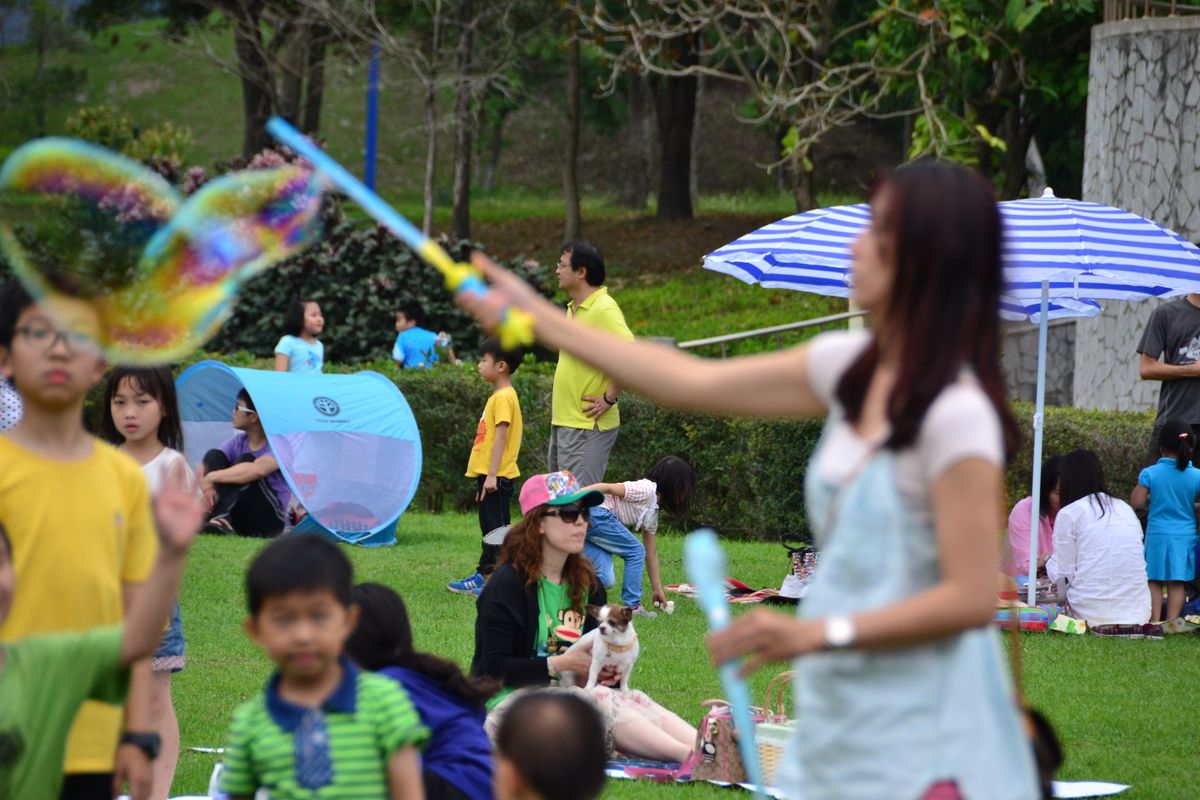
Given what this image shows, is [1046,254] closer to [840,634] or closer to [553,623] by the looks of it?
[553,623]

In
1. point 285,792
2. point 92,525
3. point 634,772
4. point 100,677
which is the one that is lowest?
point 634,772

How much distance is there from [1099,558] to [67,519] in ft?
22.6

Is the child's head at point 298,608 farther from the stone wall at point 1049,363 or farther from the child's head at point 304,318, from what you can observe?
the stone wall at point 1049,363

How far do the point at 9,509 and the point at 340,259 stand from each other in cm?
1606

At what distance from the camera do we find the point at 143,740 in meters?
3.29

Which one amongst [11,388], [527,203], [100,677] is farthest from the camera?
[527,203]

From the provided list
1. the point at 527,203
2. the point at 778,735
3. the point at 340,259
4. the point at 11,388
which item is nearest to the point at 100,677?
the point at 778,735

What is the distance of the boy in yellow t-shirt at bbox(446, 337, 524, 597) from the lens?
980cm

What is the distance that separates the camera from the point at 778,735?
5.60m

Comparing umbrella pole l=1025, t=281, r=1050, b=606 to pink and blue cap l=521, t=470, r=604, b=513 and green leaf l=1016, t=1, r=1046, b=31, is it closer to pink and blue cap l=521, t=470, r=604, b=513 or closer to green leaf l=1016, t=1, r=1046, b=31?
pink and blue cap l=521, t=470, r=604, b=513

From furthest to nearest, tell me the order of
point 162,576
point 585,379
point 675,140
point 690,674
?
1. point 675,140
2. point 585,379
3. point 690,674
4. point 162,576

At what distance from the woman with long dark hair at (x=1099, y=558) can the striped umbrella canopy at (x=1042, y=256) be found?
0.66ft

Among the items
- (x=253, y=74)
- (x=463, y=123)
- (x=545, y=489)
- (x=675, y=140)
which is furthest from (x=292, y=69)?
(x=545, y=489)

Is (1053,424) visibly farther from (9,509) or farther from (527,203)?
(527,203)
